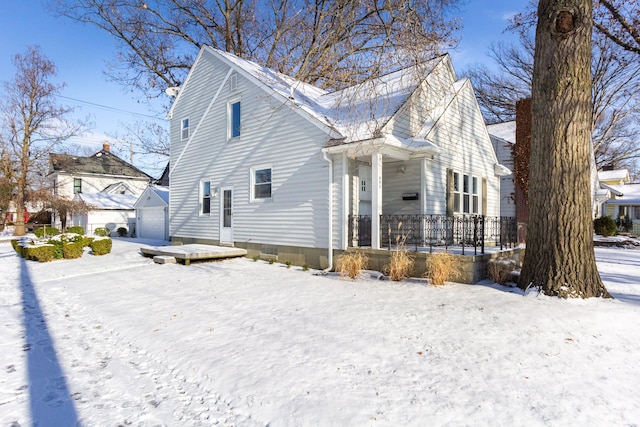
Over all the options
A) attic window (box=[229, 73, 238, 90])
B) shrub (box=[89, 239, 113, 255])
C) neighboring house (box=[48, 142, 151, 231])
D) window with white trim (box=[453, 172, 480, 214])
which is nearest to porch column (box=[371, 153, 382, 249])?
window with white trim (box=[453, 172, 480, 214])

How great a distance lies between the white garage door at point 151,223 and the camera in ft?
66.9

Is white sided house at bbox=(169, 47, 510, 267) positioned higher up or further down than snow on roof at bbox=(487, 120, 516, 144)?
further down

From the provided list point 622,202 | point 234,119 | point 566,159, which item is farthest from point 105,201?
point 622,202

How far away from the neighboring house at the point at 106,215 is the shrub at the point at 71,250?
13.0m

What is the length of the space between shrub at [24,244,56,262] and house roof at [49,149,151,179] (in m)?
19.5

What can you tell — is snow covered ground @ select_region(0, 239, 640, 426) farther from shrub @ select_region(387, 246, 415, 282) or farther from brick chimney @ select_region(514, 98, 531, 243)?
brick chimney @ select_region(514, 98, 531, 243)

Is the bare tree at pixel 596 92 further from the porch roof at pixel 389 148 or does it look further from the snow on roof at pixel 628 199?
the porch roof at pixel 389 148

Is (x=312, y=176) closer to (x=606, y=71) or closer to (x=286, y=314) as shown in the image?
(x=286, y=314)

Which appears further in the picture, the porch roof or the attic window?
the attic window

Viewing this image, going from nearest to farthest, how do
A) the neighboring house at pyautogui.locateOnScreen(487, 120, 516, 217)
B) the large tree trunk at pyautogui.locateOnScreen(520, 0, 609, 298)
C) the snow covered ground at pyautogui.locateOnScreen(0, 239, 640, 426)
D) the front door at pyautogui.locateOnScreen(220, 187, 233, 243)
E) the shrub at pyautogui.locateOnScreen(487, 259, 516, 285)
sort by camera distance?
the snow covered ground at pyautogui.locateOnScreen(0, 239, 640, 426) < the large tree trunk at pyautogui.locateOnScreen(520, 0, 609, 298) < the shrub at pyautogui.locateOnScreen(487, 259, 516, 285) < the front door at pyautogui.locateOnScreen(220, 187, 233, 243) < the neighboring house at pyautogui.locateOnScreen(487, 120, 516, 217)

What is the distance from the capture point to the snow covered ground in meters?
2.86

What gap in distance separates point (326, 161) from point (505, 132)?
14461 millimetres

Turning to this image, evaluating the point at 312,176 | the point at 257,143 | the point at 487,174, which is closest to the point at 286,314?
the point at 312,176

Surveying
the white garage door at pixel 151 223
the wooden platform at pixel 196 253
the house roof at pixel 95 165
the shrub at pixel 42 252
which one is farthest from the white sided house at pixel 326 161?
the house roof at pixel 95 165
